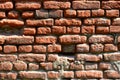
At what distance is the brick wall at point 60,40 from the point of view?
3.18 m

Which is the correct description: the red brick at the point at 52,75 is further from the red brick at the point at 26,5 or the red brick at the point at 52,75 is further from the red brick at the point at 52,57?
the red brick at the point at 26,5

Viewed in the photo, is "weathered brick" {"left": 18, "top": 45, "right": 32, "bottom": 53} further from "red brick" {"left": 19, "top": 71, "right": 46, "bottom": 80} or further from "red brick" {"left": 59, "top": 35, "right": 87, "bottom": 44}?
"red brick" {"left": 59, "top": 35, "right": 87, "bottom": 44}

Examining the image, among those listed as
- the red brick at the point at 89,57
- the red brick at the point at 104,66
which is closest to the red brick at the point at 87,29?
the red brick at the point at 89,57

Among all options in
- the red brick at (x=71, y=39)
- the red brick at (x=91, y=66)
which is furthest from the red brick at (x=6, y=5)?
the red brick at (x=91, y=66)

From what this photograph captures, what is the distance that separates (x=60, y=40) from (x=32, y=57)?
1.17ft

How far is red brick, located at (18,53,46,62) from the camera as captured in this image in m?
3.20

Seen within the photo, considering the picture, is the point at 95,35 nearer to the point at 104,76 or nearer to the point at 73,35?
the point at 73,35

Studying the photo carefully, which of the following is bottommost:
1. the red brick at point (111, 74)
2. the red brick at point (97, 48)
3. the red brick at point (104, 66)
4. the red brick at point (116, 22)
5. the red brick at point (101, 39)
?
the red brick at point (111, 74)

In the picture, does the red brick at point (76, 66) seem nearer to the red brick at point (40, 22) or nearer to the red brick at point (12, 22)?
the red brick at point (40, 22)

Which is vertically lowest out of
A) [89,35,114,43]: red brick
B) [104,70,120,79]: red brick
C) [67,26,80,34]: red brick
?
[104,70,120,79]: red brick

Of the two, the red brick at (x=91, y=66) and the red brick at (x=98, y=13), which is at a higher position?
the red brick at (x=98, y=13)

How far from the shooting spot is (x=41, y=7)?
10.5 feet

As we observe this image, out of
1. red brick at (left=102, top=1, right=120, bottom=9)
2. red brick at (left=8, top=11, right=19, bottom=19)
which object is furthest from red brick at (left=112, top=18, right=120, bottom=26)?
red brick at (left=8, top=11, right=19, bottom=19)

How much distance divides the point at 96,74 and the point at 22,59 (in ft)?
2.70
